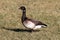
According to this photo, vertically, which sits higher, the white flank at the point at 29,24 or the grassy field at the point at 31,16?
the white flank at the point at 29,24

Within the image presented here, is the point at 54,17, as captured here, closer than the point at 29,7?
Yes

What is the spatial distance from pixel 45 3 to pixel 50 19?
589 centimetres

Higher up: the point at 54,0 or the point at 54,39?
the point at 54,39

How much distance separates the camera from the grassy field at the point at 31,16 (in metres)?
13.9

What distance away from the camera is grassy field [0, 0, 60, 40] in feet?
45.5

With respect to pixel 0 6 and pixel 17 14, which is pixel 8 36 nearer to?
pixel 17 14

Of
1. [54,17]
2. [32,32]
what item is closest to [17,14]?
[54,17]

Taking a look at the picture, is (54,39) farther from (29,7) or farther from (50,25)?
(29,7)

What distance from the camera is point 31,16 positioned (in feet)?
61.3

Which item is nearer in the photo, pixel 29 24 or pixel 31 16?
pixel 29 24

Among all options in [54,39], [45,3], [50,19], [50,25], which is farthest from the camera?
[45,3]

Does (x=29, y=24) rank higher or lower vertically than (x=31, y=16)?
higher

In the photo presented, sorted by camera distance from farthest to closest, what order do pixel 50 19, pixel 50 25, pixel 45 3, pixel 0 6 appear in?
pixel 45 3 < pixel 0 6 < pixel 50 19 < pixel 50 25

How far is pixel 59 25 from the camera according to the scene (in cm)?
1630
